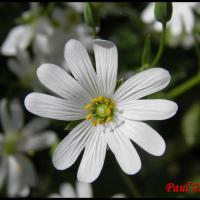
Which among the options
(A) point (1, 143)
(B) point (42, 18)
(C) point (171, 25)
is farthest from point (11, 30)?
(C) point (171, 25)

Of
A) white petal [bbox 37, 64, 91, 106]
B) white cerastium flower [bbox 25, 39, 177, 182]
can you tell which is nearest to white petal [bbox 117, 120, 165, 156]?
white cerastium flower [bbox 25, 39, 177, 182]

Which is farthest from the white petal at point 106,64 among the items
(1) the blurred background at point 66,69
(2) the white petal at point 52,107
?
(1) the blurred background at point 66,69

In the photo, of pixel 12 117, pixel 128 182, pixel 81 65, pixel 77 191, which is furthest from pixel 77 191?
pixel 81 65

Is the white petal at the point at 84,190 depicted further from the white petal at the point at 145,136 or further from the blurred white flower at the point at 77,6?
the blurred white flower at the point at 77,6

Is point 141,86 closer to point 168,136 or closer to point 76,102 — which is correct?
point 76,102

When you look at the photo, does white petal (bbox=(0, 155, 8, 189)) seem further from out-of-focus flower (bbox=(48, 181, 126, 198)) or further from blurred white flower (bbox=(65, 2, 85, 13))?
blurred white flower (bbox=(65, 2, 85, 13))

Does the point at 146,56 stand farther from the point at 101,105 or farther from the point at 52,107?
Answer: the point at 52,107
